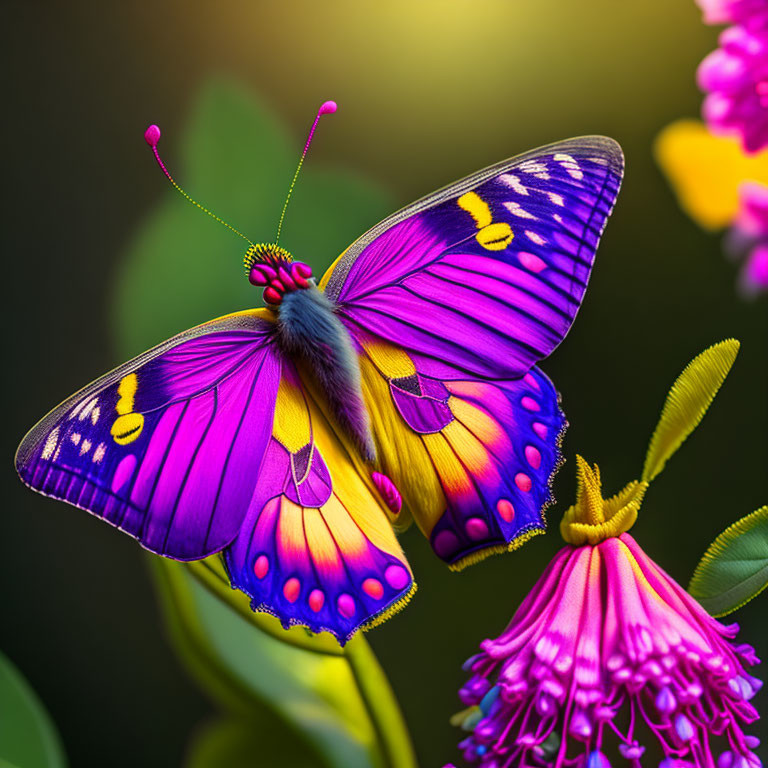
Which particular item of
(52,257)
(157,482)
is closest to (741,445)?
(157,482)

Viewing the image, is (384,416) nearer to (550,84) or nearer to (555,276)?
(555,276)

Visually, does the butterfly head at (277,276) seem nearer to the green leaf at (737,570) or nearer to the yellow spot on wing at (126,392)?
the yellow spot on wing at (126,392)

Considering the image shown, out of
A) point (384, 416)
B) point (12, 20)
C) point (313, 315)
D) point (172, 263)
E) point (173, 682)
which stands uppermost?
point (12, 20)

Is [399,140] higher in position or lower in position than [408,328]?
higher

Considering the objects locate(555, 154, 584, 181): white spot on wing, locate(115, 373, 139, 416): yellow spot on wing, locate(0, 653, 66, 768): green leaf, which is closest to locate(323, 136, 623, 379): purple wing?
locate(555, 154, 584, 181): white spot on wing

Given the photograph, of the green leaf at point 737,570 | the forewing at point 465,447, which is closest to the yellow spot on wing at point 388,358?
the forewing at point 465,447

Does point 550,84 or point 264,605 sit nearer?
point 264,605

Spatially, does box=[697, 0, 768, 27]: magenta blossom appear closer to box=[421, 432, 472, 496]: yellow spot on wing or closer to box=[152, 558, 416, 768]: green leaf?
box=[421, 432, 472, 496]: yellow spot on wing
